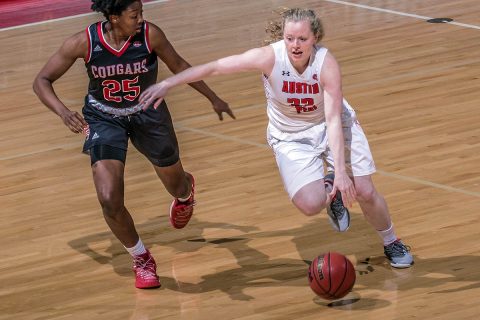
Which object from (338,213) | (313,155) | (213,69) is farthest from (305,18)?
(338,213)

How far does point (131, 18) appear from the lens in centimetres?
705

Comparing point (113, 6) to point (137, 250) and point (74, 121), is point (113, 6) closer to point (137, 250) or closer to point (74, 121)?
point (74, 121)

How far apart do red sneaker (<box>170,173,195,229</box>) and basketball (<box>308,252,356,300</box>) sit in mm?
1606

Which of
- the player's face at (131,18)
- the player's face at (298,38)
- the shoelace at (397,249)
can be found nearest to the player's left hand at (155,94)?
the player's face at (131,18)

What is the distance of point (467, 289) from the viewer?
676cm

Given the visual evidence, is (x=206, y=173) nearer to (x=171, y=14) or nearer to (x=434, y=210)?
(x=434, y=210)

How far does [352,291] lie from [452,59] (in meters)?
5.61

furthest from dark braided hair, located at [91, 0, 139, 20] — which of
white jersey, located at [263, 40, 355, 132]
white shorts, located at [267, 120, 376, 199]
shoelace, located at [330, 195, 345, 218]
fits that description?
shoelace, located at [330, 195, 345, 218]

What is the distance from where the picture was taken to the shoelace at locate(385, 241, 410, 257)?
7.18 m

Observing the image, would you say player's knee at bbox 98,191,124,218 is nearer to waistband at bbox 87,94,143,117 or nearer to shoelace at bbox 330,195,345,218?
waistband at bbox 87,94,143,117

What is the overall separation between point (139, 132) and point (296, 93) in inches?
44.3

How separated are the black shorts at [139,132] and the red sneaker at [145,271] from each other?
2.21 ft

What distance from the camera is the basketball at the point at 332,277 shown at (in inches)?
259

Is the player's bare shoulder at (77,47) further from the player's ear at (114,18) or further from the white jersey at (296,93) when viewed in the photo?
the white jersey at (296,93)
